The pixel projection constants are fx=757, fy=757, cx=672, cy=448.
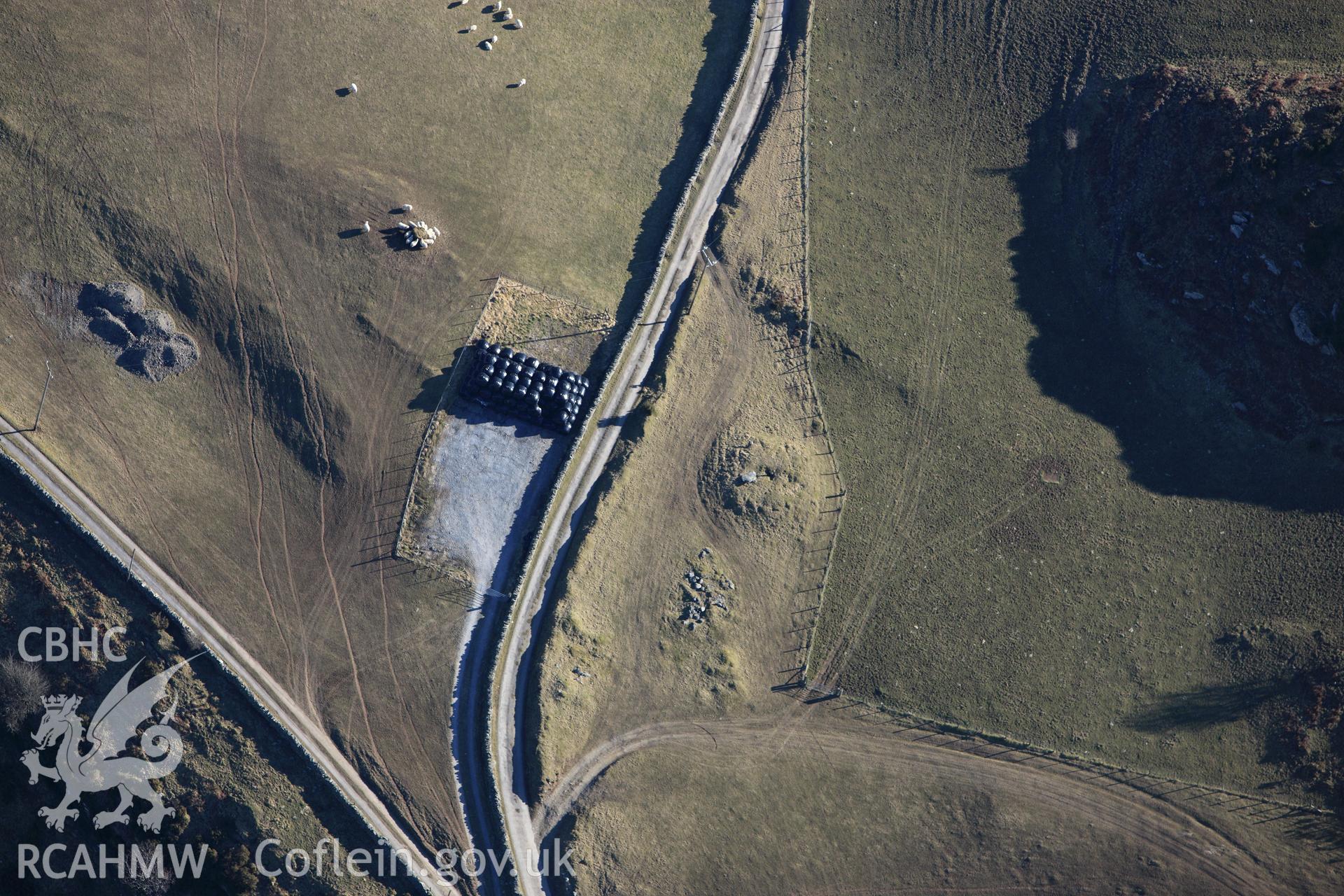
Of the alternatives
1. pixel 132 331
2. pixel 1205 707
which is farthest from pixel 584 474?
pixel 1205 707

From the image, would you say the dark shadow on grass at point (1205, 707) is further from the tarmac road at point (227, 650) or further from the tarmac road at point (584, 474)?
the tarmac road at point (227, 650)

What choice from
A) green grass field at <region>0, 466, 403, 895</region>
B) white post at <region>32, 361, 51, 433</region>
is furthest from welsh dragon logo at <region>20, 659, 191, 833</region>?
white post at <region>32, 361, 51, 433</region>

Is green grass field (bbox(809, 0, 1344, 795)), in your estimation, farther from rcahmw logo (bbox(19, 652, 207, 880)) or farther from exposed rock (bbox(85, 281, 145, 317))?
exposed rock (bbox(85, 281, 145, 317))

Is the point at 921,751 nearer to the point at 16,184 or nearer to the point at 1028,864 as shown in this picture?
the point at 1028,864

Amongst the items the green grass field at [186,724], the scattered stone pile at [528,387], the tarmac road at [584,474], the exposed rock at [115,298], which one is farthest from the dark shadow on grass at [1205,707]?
the exposed rock at [115,298]

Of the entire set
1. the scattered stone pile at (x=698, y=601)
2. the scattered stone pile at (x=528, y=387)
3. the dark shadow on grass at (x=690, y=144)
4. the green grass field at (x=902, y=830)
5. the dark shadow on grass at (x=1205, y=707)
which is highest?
the dark shadow on grass at (x=690, y=144)

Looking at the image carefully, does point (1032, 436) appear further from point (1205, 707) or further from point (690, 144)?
point (690, 144)
